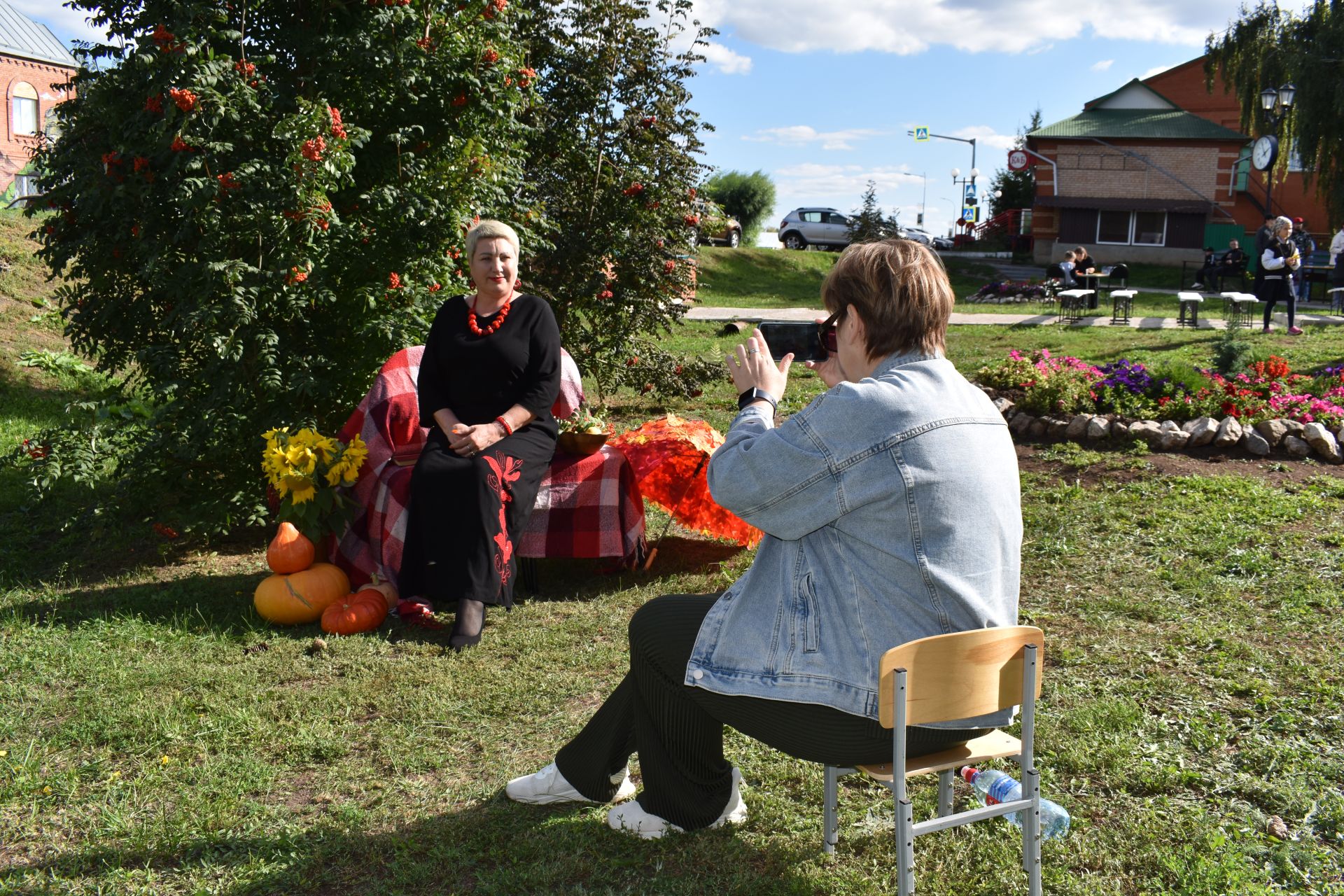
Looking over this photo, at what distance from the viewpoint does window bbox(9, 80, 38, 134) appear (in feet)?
118

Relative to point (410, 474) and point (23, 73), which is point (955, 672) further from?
point (23, 73)

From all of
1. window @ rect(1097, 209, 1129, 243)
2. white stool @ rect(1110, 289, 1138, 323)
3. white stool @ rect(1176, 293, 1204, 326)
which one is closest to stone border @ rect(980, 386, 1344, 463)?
white stool @ rect(1176, 293, 1204, 326)

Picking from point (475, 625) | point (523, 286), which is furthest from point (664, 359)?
point (475, 625)

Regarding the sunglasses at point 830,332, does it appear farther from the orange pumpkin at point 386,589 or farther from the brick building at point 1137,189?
the brick building at point 1137,189

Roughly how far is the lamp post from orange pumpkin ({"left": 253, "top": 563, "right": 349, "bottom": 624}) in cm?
2341

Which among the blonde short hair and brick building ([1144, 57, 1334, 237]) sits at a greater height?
brick building ([1144, 57, 1334, 237])

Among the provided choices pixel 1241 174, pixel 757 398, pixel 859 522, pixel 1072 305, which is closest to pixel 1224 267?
pixel 1072 305

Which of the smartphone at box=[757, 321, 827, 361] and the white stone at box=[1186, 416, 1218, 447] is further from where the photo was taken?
the smartphone at box=[757, 321, 827, 361]

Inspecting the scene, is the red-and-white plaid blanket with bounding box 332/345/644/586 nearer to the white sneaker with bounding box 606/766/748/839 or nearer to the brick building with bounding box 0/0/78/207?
the white sneaker with bounding box 606/766/748/839

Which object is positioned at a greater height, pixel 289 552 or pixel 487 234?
pixel 487 234

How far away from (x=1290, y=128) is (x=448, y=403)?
30062 millimetres

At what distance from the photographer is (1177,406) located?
803 centimetres

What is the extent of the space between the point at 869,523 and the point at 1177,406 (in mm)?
6619

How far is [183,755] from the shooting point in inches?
144
